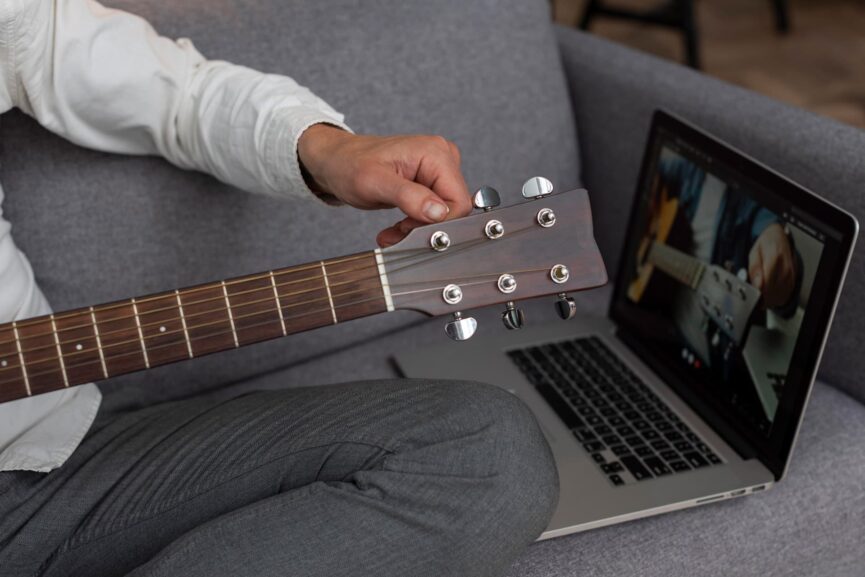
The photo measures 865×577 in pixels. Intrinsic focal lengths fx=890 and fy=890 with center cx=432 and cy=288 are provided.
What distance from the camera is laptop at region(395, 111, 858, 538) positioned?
0.87 metres

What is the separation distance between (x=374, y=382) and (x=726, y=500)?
39cm

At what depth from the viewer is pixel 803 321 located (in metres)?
0.87

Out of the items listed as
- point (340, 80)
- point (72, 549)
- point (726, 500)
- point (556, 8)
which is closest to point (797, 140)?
point (726, 500)

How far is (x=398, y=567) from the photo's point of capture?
720mm

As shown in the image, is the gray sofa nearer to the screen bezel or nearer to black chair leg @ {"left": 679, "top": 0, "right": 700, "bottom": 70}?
the screen bezel

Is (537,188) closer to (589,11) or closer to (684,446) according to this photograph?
(684,446)

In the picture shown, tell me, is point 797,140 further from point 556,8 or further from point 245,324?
point 556,8

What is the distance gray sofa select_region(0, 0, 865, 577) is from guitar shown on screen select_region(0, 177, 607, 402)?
8.4 inches

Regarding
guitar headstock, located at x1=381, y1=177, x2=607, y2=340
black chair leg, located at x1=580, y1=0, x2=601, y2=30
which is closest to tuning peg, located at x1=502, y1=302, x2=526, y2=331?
guitar headstock, located at x1=381, y1=177, x2=607, y2=340

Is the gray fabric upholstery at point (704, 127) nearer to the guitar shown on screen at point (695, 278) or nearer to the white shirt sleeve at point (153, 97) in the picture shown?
the guitar shown on screen at point (695, 278)

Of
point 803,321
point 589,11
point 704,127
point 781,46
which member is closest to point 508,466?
point 803,321

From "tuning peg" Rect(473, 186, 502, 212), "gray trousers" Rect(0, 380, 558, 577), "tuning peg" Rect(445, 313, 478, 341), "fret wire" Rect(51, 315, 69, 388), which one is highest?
"tuning peg" Rect(473, 186, 502, 212)

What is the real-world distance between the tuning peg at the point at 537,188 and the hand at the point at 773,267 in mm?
301

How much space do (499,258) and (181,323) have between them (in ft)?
0.89
